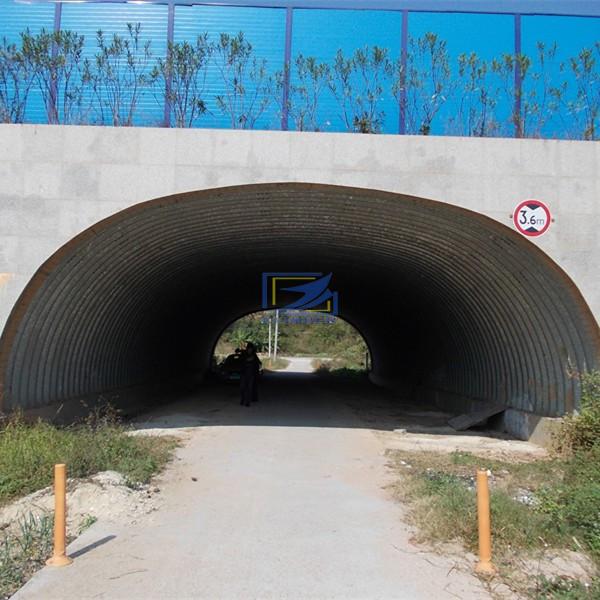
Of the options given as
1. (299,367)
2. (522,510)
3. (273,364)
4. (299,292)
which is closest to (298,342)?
(299,367)

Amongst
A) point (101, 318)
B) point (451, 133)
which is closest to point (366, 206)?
point (451, 133)

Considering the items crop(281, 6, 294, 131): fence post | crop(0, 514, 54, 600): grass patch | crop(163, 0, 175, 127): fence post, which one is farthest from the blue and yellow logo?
crop(0, 514, 54, 600): grass patch

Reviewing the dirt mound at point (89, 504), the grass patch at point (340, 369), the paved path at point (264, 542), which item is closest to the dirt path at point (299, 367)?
the grass patch at point (340, 369)

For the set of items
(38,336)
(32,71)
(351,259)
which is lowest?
(38,336)

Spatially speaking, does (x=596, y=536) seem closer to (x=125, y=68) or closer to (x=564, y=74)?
(x=564, y=74)

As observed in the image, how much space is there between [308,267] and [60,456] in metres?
10.5

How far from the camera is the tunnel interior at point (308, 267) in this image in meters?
9.53

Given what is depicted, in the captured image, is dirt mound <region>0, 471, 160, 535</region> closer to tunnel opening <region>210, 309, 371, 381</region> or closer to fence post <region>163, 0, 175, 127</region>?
fence post <region>163, 0, 175, 127</region>

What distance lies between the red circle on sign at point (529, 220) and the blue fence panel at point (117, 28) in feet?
19.2

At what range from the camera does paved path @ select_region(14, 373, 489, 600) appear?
4.44m

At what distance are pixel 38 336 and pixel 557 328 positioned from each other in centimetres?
787

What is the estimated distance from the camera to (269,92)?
35.6 feet

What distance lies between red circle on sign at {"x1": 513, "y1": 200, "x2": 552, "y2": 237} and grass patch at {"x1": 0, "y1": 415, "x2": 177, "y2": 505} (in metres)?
5.89

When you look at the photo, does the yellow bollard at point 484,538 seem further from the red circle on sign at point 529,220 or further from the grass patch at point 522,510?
the red circle on sign at point 529,220
